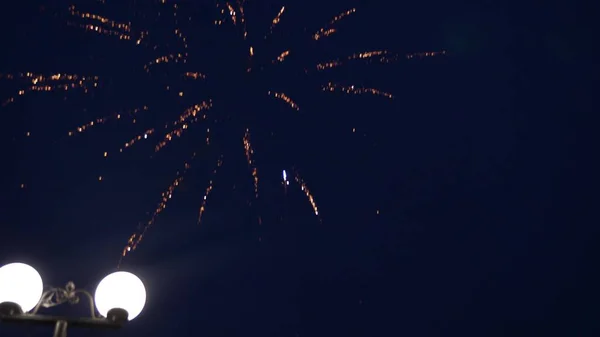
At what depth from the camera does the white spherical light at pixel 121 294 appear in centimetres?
574

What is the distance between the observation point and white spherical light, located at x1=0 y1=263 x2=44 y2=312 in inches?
219

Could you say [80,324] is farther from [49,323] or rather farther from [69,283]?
[69,283]

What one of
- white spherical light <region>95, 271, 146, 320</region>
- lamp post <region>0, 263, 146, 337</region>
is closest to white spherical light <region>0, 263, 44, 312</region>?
lamp post <region>0, 263, 146, 337</region>

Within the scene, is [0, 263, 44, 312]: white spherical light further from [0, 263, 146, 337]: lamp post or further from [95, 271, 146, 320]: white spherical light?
[95, 271, 146, 320]: white spherical light

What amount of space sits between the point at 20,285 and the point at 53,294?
0.45 metres

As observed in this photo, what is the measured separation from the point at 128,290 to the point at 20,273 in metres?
0.83

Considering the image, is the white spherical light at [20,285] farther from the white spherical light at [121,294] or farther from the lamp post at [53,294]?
the white spherical light at [121,294]

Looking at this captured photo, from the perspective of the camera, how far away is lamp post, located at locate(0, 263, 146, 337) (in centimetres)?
550

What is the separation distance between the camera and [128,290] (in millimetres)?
5793

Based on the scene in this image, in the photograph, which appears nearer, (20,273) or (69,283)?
(20,273)

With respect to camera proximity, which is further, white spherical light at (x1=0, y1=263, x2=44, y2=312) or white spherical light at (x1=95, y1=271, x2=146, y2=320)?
white spherical light at (x1=95, y1=271, x2=146, y2=320)

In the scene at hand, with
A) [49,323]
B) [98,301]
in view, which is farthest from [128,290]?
[49,323]

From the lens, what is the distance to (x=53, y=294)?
603cm

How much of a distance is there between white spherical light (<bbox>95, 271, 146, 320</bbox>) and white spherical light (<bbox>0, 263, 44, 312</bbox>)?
0.47 metres
